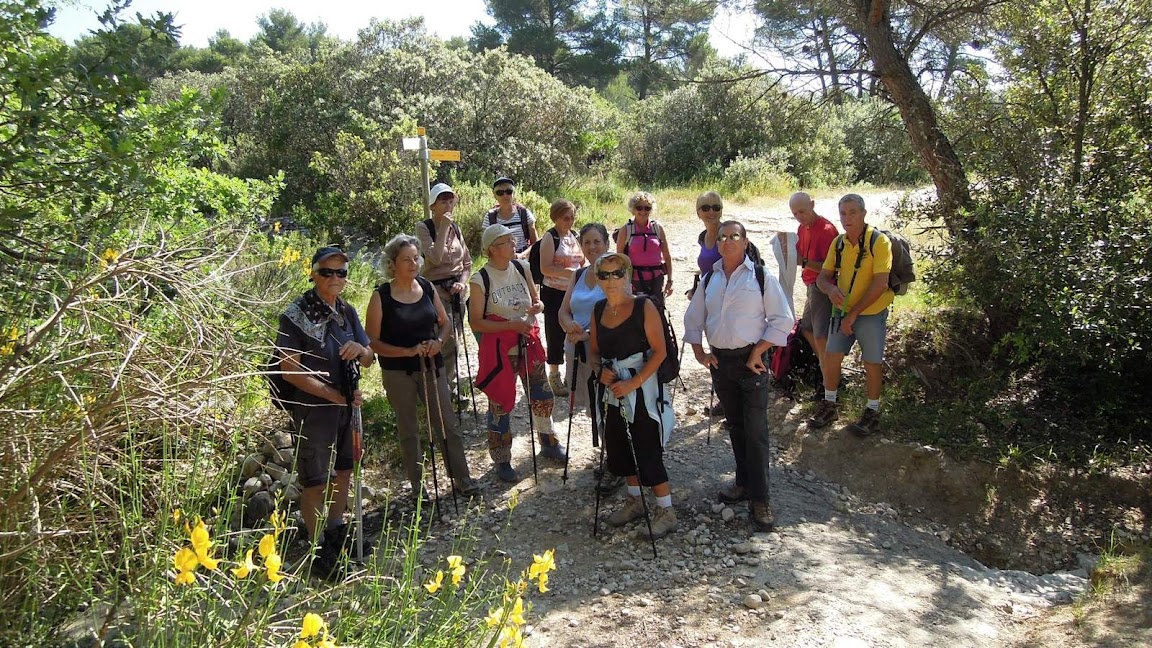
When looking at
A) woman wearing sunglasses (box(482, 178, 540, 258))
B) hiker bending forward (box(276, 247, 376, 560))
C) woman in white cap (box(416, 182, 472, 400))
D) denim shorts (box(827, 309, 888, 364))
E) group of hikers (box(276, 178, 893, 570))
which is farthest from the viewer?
woman wearing sunglasses (box(482, 178, 540, 258))

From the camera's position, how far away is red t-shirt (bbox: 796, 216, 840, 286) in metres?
6.14

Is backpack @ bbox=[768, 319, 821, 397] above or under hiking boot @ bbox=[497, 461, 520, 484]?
above

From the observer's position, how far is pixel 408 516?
5.02 metres

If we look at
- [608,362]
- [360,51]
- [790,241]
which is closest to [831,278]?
[790,241]

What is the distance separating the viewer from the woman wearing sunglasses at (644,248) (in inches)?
248

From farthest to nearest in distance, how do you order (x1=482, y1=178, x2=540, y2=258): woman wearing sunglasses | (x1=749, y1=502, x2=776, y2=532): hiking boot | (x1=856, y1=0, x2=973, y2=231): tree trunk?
1. (x1=856, y1=0, x2=973, y2=231): tree trunk
2. (x1=482, y1=178, x2=540, y2=258): woman wearing sunglasses
3. (x1=749, y1=502, x2=776, y2=532): hiking boot

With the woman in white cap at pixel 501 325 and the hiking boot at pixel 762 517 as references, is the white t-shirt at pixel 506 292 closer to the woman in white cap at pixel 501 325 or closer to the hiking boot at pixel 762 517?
the woman in white cap at pixel 501 325

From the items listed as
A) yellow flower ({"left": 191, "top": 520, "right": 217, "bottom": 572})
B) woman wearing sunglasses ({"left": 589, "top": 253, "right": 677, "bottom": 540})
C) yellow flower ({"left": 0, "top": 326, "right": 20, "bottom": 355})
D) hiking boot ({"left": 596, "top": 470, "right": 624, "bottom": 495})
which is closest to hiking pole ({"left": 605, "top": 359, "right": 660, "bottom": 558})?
woman wearing sunglasses ({"left": 589, "top": 253, "right": 677, "bottom": 540})

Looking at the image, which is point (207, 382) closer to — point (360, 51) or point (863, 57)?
point (863, 57)

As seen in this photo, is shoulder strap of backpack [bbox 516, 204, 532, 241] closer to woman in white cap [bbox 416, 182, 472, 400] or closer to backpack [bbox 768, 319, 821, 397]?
woman in white cap [bbox 416, 182, 472, 400]

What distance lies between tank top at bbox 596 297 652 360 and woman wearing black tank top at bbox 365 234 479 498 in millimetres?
1056

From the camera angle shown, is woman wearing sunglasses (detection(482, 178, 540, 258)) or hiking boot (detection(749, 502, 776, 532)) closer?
hiking boot (detection(749, 502, 776, 532))

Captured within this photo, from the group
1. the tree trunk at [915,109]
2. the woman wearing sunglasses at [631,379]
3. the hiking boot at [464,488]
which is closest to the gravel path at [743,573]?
the hiking boot at [464,488]

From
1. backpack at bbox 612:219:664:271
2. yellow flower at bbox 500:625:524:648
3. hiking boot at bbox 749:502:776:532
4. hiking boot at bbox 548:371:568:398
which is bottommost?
hiking boot at bbox 749:502:776:532
